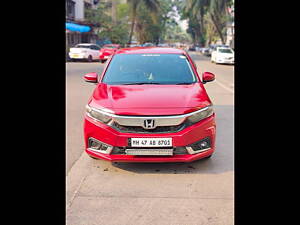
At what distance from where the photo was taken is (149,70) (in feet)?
18.9

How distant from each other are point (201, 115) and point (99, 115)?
1296 mm

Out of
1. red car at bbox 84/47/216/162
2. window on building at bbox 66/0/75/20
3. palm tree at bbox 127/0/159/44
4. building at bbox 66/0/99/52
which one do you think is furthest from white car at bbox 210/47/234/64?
red car at bbox 84/47/216/162

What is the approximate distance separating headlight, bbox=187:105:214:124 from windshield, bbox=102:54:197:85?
84 cm

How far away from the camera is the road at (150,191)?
3514mm

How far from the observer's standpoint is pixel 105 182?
4.45 m

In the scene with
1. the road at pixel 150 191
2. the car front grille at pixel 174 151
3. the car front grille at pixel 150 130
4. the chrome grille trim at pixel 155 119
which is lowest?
the road at pixel 150 191

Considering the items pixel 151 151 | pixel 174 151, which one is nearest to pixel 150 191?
pixel 151 151

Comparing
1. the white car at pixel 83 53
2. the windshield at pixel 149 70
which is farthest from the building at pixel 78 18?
the windshield at pixel 149 70

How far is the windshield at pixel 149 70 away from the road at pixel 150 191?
1244 mm

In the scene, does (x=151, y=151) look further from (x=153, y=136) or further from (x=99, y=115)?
(x=99, y=115)

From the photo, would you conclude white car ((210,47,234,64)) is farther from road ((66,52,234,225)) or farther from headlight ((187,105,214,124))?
headlight ((187,105,214,124))

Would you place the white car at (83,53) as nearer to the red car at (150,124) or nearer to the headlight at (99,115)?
the red car at (150,124)
